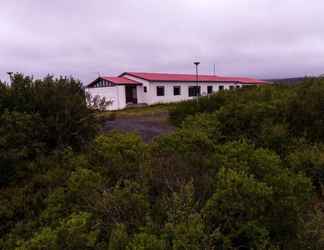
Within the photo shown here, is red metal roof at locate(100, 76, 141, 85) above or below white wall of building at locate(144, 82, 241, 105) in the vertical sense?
above

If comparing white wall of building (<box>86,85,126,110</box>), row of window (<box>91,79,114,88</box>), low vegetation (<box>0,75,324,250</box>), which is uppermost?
row of window (<box>91,79,114,88</box>)

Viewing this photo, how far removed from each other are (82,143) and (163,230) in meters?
4.53

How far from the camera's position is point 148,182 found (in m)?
4.41

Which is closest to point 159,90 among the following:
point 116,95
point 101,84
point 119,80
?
point 119,80

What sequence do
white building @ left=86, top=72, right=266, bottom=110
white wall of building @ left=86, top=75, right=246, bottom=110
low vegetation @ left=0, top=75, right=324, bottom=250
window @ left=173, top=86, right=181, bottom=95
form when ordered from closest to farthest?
1. low vegetation @ left=0, top=75, right=324, bottom=250
2. white wall of building @ left=86, top=75, right=246, bottom=110
3. white building @ left=86, top=72, right=266, bottom=110
4. window @ left=173, top=86, right=181, bottom=95

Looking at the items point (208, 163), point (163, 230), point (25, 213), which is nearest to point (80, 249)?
point (163, 230)

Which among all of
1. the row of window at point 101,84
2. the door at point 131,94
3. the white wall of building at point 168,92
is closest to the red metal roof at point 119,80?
the row of window at point 101,84

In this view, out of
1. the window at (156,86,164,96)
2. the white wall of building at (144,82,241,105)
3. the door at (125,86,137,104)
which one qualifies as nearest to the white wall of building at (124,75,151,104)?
the white wall of building at (144,82,241,105)

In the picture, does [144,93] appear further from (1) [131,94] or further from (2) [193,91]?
(2) [193,91]

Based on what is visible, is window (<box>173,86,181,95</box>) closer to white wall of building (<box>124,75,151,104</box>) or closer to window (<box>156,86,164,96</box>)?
window (<box>156,86,164,96</box>)

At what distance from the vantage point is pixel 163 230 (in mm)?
→ 3348

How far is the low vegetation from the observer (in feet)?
11.4

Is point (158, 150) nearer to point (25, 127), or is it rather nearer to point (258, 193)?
point (258, 193)

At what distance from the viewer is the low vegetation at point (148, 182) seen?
347 cm
